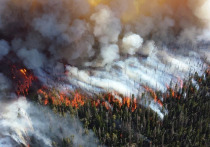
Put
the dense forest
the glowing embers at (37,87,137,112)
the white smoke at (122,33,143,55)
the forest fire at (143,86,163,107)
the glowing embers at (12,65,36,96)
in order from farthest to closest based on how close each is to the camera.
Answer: the white smoke at (122,33,143,55)
the forest fire at (143,86,163,107)
the glowing embers at (12,65,36,96)
the glowing embers at (37,87,137,112)
the dense forest

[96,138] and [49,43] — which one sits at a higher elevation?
[49,43]

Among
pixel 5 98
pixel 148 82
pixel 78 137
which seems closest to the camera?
pixel 78 137

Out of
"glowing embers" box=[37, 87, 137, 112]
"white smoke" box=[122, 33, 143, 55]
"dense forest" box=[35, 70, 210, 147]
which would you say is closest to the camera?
"dense forest" box=[35, 70, 210, 147]

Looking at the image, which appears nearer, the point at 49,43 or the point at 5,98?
the point at 5,98

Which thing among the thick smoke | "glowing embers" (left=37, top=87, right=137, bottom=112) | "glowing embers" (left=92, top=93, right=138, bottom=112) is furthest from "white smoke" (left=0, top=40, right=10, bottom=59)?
"glowing embers" (left=92, top=93, right=138, bottom=112)

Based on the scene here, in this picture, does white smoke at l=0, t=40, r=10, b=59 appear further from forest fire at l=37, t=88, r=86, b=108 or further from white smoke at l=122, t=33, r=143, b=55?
white smoke at l=122, t=33, r=143, b=55

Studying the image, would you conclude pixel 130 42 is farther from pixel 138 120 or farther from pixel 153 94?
pixel 138 120

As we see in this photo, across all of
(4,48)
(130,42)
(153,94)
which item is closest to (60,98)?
(4,48)

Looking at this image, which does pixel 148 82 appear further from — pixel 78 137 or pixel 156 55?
pixel 78 137

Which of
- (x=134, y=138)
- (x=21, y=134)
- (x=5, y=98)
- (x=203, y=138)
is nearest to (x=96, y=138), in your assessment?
(x=134, y=138)
